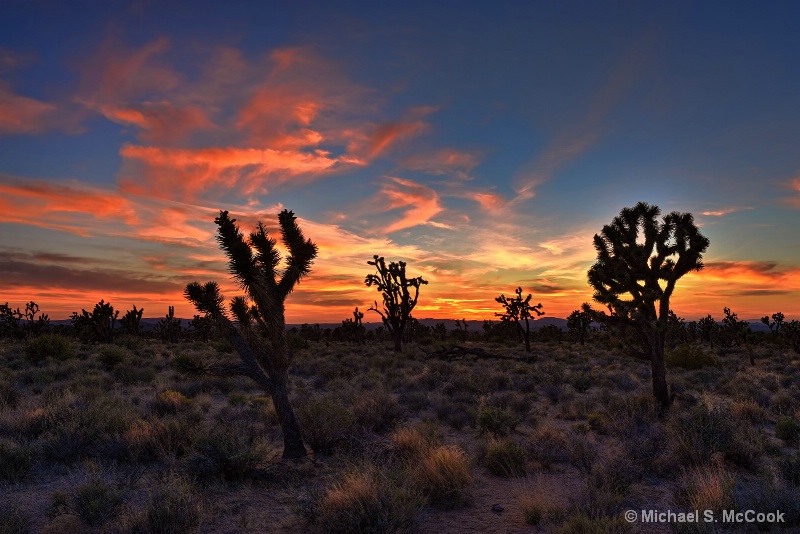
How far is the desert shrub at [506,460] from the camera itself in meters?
8.16

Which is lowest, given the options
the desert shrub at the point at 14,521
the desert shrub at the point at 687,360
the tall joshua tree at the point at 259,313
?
the desert shrub at the point at 14,521

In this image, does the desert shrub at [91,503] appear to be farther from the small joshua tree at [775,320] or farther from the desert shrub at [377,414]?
the small joshua tree at [775,320]

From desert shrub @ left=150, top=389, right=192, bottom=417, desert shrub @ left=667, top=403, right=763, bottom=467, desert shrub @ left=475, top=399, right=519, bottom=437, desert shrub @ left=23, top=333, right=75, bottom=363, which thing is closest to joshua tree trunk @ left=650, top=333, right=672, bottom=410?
desert shrub @ left=667, top=403, right=763, bottom=467

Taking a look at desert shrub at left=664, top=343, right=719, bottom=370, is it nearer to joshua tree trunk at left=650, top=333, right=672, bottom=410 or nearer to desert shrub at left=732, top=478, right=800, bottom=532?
joshua tree trunk at left=650, top=333, right=672, bottom=410

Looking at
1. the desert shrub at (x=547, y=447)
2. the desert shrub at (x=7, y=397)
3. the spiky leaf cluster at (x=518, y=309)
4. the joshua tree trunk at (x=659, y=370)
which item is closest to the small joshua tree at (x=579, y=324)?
the spiky leaf cluster at (x=518, y=309)

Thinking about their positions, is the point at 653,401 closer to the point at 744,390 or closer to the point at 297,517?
the point at 744,390

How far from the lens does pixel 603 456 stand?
874 cm

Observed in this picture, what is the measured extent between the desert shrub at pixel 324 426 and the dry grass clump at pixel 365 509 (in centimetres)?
340

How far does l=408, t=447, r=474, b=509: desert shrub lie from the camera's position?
687 centimetres

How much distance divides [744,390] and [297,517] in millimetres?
16252

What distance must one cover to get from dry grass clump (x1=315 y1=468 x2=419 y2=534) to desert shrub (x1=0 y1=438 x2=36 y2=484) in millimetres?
5615

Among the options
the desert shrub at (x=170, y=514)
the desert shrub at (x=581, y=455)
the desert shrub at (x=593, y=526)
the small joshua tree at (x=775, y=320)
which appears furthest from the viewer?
the small joshua tree at (x=775, y=320)

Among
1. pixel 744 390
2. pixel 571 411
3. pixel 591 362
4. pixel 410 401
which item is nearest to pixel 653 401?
pixel 571 411

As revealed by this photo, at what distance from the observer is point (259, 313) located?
934cm
